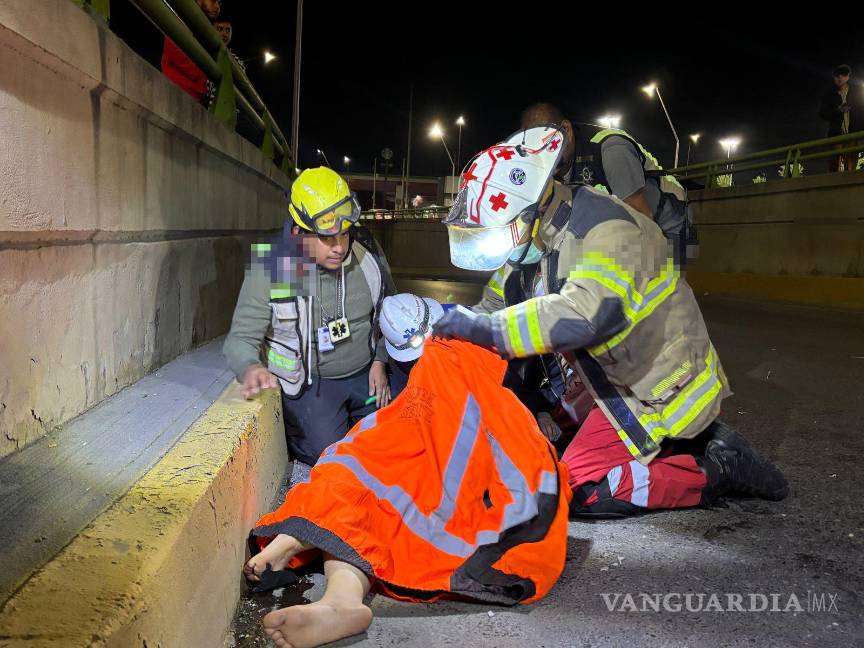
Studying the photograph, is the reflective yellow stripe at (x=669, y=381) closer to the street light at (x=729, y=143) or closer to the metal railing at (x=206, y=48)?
the metal railing at (x=206, y=48)

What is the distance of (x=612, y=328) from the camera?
2.72 m

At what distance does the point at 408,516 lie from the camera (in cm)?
237

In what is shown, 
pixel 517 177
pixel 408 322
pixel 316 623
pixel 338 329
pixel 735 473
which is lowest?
pixel 316 623

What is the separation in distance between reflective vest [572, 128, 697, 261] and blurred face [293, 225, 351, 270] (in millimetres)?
1443

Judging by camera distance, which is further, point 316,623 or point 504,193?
point 504,193

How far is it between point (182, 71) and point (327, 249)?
2613mm

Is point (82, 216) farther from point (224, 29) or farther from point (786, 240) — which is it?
point (786, 240)

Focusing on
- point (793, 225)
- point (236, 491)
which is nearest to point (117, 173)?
point (236, 491)

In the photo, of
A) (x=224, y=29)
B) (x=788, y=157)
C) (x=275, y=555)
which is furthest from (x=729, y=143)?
(x=275, y=555)

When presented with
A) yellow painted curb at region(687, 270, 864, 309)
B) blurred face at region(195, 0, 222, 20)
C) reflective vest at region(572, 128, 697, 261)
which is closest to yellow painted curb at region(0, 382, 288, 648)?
reflective vest at region(572, 128, 697, 261)

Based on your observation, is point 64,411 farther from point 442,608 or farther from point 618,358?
point 618,358

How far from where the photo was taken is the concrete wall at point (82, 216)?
2.16 metres

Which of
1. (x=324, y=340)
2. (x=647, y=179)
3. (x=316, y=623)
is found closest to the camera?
(x=316, y=623)

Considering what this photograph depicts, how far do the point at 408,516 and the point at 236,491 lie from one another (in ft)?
1.92
